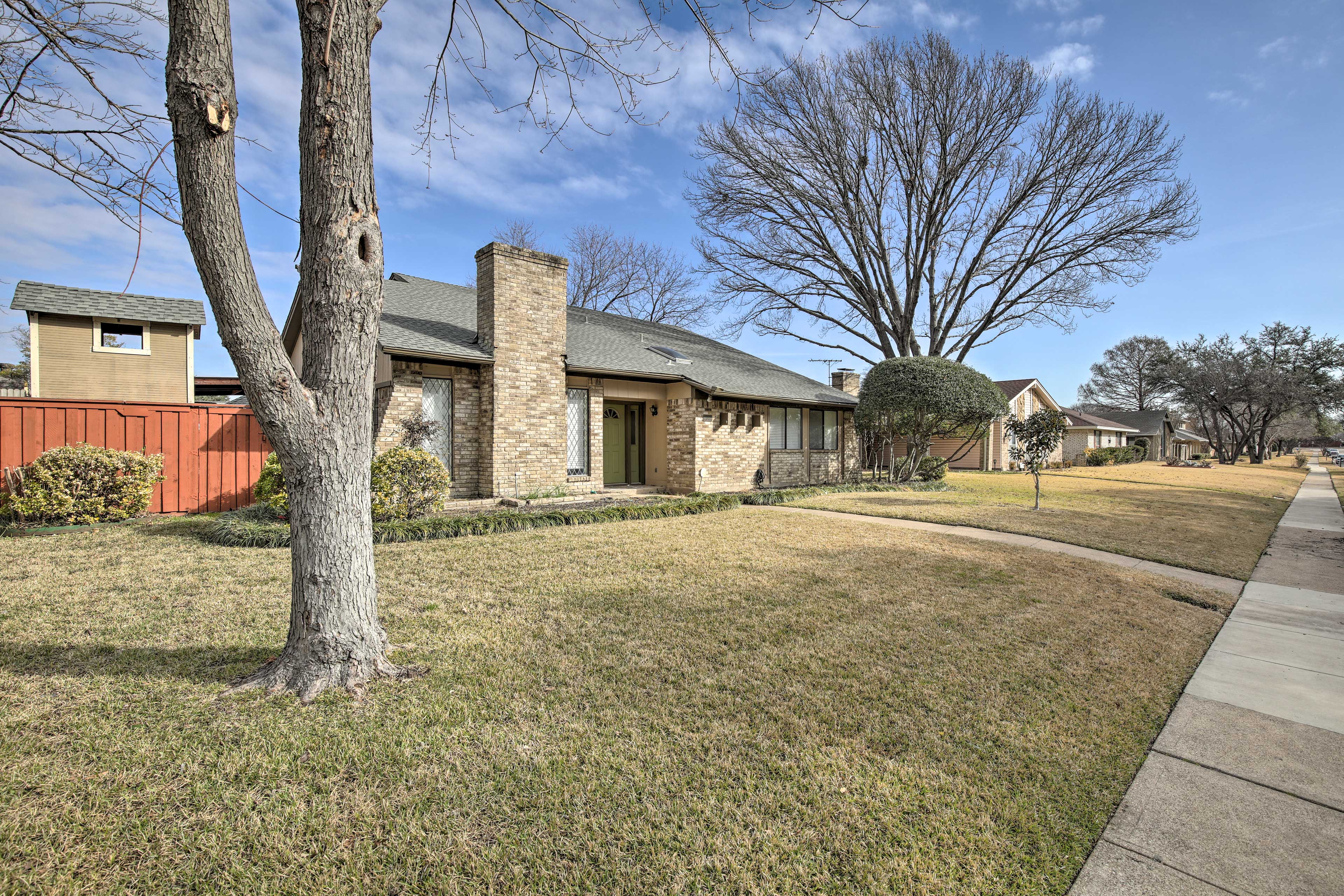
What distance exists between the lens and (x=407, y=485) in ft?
28.1

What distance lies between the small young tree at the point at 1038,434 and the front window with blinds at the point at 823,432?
19.8 ft

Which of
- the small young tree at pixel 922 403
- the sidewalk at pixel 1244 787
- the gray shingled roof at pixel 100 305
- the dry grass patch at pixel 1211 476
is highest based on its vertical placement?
the gray shingled roof at pixel 100 305

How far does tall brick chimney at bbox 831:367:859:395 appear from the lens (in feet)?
72.9

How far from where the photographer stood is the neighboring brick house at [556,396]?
36.6 ft

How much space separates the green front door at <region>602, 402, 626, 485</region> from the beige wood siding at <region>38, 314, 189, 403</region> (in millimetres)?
12614

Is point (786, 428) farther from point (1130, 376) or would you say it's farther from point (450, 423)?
point (1130, 376)

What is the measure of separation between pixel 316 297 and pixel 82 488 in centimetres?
793

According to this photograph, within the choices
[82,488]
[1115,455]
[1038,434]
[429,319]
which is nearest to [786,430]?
[1038,434]

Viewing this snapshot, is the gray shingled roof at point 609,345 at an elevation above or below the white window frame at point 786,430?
above

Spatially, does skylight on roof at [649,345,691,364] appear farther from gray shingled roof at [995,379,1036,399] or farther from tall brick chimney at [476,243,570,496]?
gray shingled roof at [995,379,1036,399]

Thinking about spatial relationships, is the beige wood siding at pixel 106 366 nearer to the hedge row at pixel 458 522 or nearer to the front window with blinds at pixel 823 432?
the hedge row at pixel 458 522

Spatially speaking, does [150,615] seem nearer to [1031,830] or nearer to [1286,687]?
[1031,830]

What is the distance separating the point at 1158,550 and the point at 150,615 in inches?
453

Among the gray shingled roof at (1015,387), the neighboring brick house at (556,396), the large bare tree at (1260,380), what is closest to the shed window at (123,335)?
the neighboring brick house at (556,396)
